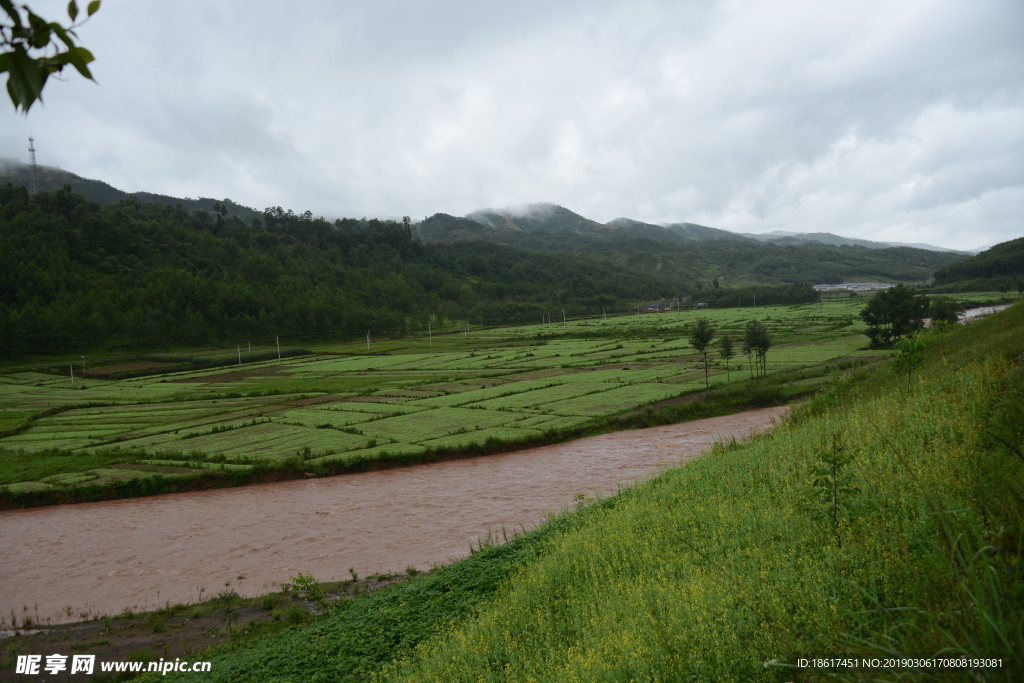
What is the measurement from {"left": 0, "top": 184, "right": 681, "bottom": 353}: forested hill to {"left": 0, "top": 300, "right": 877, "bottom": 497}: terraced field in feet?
66.6

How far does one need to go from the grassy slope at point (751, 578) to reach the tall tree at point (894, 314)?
42.2 metres

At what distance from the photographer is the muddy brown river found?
15.7 metres

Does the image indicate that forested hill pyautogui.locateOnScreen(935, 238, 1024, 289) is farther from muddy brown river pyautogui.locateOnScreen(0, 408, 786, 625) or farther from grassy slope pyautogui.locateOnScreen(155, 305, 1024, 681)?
grassy slope pyautogui.locateOnScreen(155, 305, 1024, 681)

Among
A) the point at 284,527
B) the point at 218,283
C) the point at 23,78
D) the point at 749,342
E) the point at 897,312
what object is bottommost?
the point at 284,527

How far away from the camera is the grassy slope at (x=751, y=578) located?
4.10 m

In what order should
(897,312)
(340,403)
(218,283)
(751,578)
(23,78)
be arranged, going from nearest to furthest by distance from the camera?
(23,78), (751,578), (340,403), (897,312), (218,283)

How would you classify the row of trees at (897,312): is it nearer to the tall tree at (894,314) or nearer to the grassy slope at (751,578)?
the tall tree at (894,314)

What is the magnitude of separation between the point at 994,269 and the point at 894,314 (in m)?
101

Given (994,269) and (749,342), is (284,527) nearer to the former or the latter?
(749,342)

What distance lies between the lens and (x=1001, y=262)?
11788 centimetres

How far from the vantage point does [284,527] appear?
19.6 m

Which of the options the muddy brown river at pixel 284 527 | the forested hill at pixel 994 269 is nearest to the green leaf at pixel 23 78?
the muddy brown river at pixel 284 527

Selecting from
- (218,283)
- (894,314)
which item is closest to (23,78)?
(894,314)

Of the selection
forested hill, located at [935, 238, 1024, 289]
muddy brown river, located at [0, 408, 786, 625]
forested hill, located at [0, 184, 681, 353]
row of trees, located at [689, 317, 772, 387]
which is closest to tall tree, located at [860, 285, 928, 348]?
row of trees, located at [689, 317, 772, 387]
